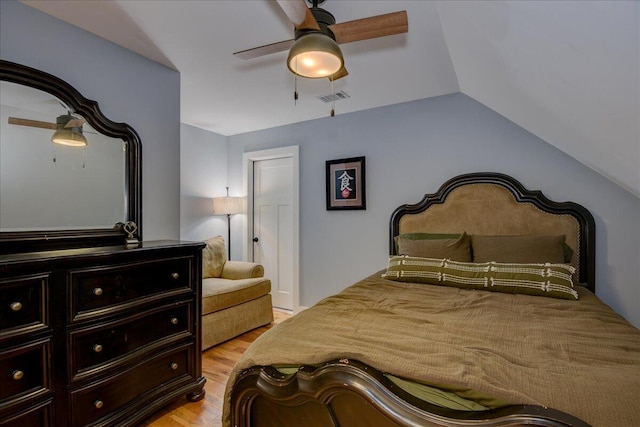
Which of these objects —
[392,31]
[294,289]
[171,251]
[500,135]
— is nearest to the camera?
[392,31]

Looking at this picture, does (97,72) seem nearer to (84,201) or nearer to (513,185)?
(84,201)

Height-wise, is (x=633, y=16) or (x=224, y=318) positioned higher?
(x=633, y=16)

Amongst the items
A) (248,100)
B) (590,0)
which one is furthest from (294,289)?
(590,0)

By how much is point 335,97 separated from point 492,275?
6.90 feet

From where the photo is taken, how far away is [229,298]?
3111 mm

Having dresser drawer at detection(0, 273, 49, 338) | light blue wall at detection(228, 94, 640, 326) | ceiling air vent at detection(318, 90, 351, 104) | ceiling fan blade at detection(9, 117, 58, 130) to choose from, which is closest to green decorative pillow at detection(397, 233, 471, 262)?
light blue wall at detection(228, 94, 640, 326)

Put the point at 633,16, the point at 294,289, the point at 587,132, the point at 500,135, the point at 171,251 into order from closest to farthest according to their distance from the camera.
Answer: the point at 633,16, the point at 587,132, the point at 171,251, the point at 500,135, the point at 294,289

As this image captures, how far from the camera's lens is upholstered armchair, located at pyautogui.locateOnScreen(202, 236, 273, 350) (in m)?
2.96

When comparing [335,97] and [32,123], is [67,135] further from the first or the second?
[335,97]

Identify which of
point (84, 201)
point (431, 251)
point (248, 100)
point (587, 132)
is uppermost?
point (248, 100)

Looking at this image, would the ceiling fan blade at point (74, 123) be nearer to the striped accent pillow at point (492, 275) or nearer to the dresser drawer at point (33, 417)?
the dresser drawer at point (33, 417)

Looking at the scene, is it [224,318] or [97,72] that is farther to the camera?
[224,318]

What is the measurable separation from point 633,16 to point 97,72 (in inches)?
105

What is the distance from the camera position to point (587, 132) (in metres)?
1.76
